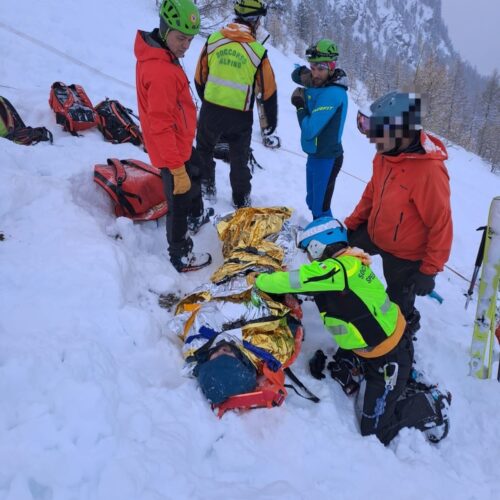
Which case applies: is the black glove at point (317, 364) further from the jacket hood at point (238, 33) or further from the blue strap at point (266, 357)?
the jacket hood at point (238, 33)

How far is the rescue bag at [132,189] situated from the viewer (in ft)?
13.2

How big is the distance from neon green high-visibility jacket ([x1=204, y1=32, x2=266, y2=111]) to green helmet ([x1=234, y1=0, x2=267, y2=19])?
240mm

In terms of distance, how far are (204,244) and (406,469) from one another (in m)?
2.57

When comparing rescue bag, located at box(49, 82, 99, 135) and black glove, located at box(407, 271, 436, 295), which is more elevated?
rescue bag, located at box(49, 82, 99, 135)

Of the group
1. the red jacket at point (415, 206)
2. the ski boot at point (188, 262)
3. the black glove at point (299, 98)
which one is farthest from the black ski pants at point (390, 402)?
the black glove at point (299, 98)

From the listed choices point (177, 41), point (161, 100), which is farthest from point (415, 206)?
point (177, 41)

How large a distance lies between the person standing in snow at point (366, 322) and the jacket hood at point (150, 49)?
5.19 ft

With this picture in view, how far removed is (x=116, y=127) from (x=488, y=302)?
4.55 m

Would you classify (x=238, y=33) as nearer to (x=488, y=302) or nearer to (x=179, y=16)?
(x=179, y=16)

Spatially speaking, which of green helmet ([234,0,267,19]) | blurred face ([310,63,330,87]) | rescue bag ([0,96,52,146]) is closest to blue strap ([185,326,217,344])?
blurred face ([310,63,330,87])

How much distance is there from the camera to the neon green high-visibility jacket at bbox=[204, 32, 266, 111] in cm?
365

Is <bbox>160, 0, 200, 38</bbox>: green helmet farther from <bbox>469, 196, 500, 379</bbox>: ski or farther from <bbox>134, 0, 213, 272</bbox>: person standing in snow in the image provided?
<bbox>469, 196, 500, 379</bbox>: ski

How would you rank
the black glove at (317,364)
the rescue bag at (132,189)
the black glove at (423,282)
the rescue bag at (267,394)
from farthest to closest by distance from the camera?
the rescue bag at (132,189) → the black glove at (317,364) → the black glove at (423,282) → the rescue bag at (267,394)

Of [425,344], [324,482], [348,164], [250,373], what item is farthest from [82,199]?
[348,164]
